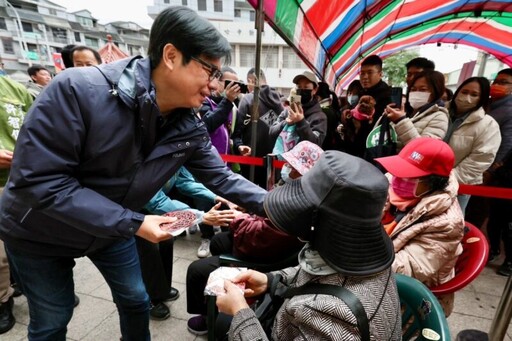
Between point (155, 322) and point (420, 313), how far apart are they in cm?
205

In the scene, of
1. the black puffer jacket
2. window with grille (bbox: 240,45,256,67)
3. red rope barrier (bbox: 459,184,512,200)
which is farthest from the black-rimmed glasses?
window with grille (bbox: 240,45,256,67)

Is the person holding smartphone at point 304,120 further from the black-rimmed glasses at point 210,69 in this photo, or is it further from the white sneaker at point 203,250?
the black-rimmed glasses at point 210,69

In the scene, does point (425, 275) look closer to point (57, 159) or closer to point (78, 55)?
point (57, 159)

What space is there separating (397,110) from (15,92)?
3262 mm

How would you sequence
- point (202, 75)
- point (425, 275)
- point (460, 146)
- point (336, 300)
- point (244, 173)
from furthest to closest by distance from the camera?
point (244, 173)
point (460, 146)
point (425, 275)
point (202, 75)
point (336, 300)

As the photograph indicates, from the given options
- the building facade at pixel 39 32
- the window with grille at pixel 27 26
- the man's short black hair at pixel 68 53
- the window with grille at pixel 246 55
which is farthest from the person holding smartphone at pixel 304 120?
the window with grille at pixel 27 26

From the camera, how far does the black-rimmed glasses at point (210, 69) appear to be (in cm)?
126

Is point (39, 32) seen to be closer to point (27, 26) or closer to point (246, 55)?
point (27, 26)

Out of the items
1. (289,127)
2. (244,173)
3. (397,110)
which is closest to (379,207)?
(397,110)

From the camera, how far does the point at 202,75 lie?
1.30m

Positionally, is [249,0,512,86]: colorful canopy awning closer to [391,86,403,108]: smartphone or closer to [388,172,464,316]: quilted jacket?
[391,86,403,108]: smartphone

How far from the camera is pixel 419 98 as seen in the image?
2805 mm

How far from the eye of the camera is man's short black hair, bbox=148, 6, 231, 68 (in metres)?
1.20

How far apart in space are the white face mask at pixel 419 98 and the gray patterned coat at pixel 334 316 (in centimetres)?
237
